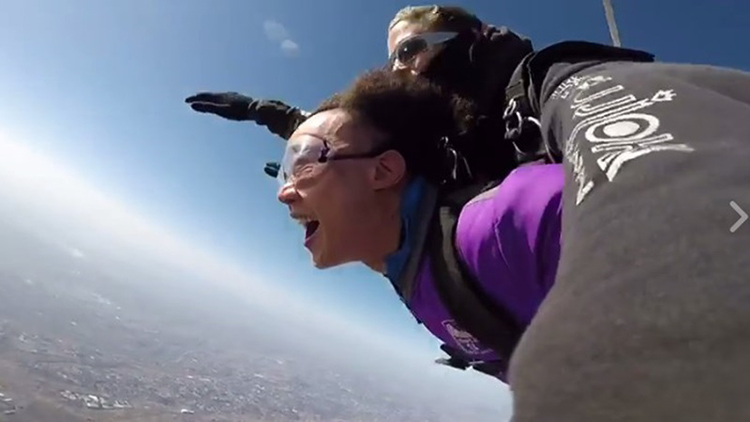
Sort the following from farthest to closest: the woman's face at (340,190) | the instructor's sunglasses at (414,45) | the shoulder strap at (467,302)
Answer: the instructor's sunglasses at (414,45) < the woman's face at (340,190) < the shoulder strap at (467,302)

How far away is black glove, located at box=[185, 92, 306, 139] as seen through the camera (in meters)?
1.61

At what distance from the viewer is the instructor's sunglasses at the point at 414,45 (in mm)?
1239

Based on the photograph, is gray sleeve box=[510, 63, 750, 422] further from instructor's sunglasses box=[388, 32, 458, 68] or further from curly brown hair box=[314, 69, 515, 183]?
instructor's sunglasses box=[388, 32, 458, 68]

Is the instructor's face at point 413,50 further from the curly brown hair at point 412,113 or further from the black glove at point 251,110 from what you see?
the black glove at point 251,110

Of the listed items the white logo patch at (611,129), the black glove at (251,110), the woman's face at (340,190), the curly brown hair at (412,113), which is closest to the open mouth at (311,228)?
the woman's face at (340,190)

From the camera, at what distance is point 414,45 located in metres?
1.27

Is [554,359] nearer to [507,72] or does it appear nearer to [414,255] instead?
[414,255]

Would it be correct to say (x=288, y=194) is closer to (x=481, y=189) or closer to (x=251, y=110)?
(x=481, y=189)

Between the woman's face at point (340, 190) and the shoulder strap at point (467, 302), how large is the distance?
245mm

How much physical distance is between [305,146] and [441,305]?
0.48 m

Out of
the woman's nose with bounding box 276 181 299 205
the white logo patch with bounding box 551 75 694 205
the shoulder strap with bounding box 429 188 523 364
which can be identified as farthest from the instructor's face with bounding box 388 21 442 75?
the white logo patch with bounding box 551 75 694 205

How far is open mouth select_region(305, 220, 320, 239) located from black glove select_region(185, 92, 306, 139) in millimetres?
497

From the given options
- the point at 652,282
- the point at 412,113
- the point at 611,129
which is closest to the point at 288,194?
the point at 412,113

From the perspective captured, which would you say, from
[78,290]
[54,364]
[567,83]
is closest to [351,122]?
[567,83]
